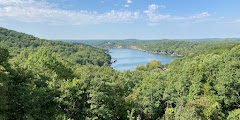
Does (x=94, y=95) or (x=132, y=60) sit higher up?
(x=94, y=95)

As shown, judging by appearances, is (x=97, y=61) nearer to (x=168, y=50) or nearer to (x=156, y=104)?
(x=156, y=104)

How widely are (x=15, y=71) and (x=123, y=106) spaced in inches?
410

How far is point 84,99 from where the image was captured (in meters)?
12.7

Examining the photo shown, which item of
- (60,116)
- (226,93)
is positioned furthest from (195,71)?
(60,116)

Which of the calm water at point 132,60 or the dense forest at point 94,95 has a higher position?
the dense forest at point 94,95

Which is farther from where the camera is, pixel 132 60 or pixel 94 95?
pixel 132 60

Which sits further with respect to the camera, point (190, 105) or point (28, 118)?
point (190, 105)

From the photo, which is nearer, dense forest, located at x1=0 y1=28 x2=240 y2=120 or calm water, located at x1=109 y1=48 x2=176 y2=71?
dense forest, located at x1=0 y1=28 x2=240 y2=120

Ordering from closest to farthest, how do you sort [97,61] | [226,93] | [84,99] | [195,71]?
[84,99]
[226,93]
[195,71]
[97,61]

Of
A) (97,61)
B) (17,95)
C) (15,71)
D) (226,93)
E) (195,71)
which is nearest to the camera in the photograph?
(17,95)

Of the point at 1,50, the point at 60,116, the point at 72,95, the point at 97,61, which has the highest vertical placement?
the point at 1,50

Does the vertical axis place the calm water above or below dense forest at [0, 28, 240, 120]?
below

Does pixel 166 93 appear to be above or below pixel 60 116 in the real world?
below

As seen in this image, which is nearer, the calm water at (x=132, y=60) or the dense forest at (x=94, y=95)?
the dense forest at (x=94, y=95)
